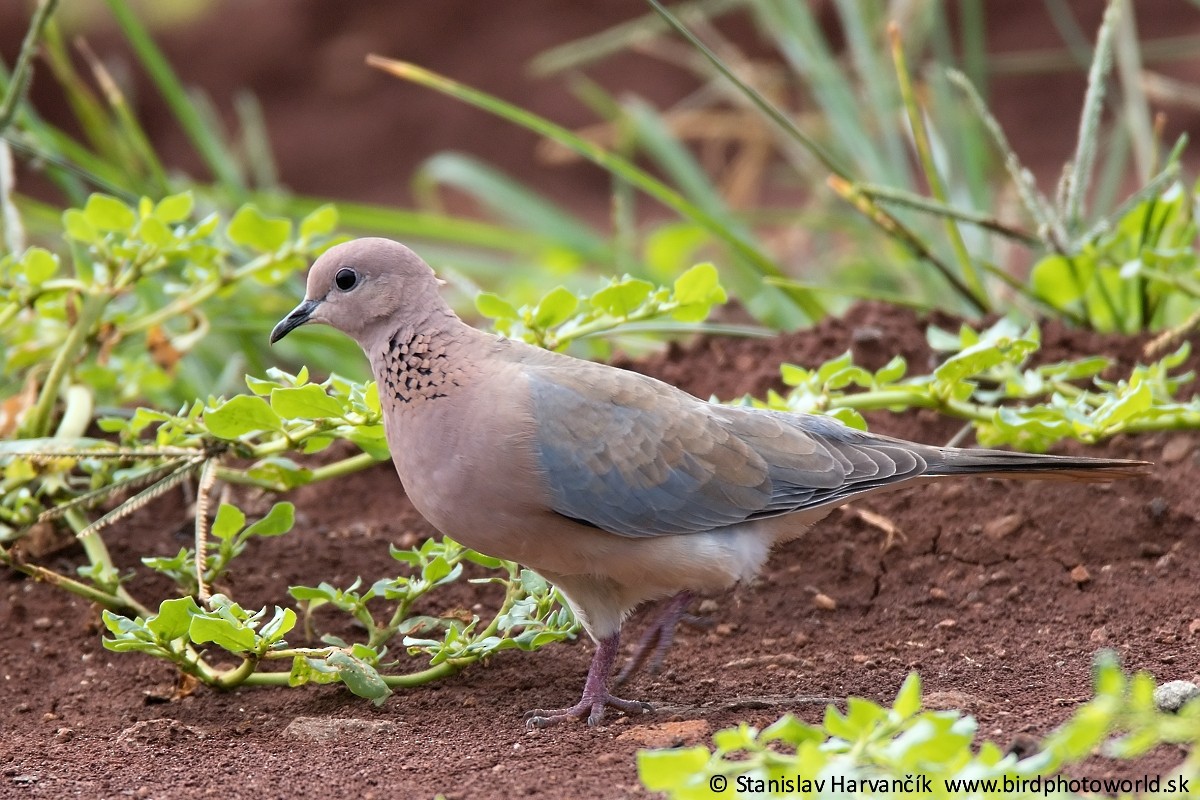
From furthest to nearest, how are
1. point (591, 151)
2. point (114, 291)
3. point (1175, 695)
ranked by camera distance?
point (591, 151)
point (114, 291)
point (1175, 695)

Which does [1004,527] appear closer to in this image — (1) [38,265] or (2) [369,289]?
(2) [369,289]

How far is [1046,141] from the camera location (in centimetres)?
914

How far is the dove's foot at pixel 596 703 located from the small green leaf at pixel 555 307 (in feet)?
2.36

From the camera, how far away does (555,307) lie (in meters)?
2.95

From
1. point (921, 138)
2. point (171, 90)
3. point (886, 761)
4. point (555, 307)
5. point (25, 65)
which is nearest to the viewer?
point (886, 761)

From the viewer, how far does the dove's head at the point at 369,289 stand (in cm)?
279

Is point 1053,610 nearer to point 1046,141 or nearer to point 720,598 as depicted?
point 720,598

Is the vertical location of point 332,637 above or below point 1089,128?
below

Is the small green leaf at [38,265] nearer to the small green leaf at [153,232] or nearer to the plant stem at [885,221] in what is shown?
the small green leaf at [153,232]

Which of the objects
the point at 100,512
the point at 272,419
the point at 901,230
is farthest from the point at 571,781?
the point at 901,230

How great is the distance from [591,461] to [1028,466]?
0.87 metres

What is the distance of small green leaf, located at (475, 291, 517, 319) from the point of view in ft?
9.75

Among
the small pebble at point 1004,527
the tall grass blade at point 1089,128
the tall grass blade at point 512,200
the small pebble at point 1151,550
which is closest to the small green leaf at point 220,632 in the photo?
the small pebble at point 1004,527

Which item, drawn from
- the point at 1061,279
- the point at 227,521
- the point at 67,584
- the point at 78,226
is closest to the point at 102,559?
the point at 67,584
